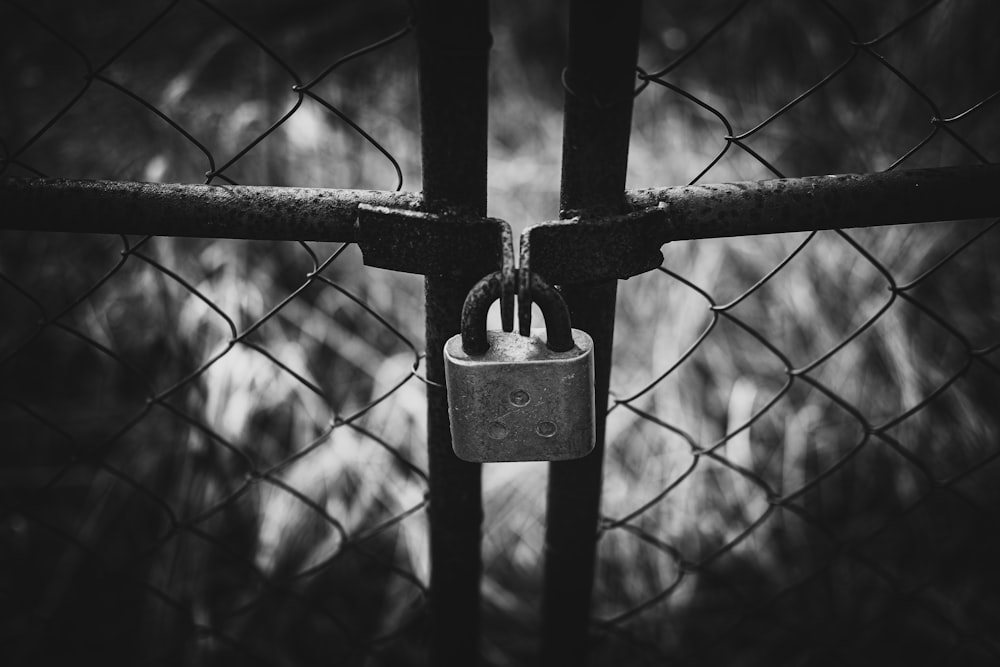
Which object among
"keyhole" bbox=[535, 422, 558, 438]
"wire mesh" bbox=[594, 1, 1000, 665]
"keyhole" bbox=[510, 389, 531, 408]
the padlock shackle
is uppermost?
"wire mesh" bbox=[594, 1, 1000, 665]

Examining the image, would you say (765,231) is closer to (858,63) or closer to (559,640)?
(559,640)

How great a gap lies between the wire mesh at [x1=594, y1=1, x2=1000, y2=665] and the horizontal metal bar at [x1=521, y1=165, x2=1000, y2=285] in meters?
0.47

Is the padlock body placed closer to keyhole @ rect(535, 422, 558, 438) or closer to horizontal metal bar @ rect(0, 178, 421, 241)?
keyhole @ rect(535, 422, 558, 438)

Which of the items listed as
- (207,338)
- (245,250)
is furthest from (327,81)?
(207,338)

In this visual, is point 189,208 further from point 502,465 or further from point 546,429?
point 502,465

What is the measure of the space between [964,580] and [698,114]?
4.34ft

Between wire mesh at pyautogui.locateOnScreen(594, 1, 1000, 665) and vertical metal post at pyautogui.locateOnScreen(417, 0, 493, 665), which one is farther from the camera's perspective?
wire mesh at pyautogui.locateOnScreen(594, 1, 1000, 665)

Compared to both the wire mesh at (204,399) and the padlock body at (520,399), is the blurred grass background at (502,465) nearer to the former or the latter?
the wire mesh at (204,399)

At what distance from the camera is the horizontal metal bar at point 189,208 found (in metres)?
0.52

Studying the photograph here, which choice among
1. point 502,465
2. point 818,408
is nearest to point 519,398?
point 502,465

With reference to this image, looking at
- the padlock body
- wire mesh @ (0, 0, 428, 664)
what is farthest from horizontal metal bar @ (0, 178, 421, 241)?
wire mesh @ (0, 0, 428, 664)

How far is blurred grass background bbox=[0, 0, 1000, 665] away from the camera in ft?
4.04

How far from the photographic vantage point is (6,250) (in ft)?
5.34

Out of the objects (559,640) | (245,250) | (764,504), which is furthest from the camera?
(245,250)
